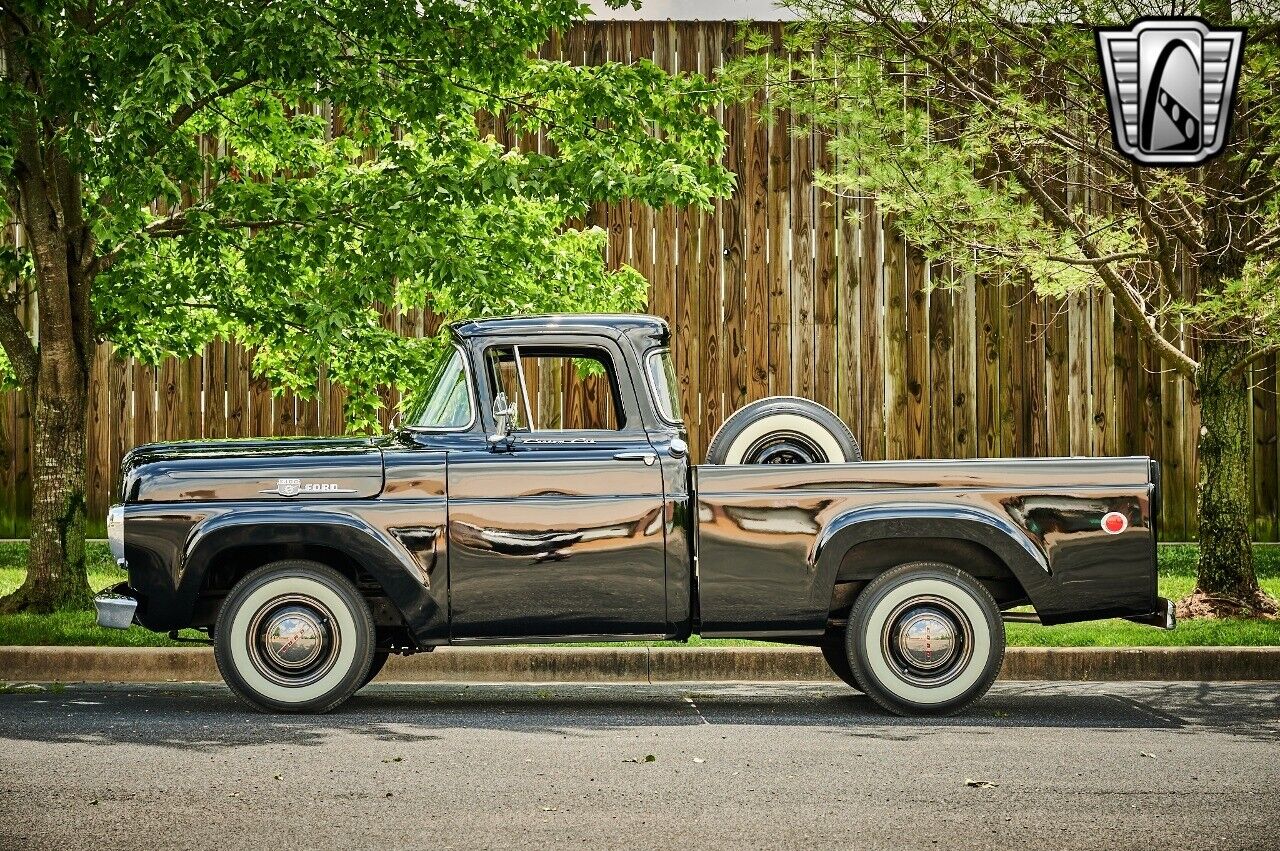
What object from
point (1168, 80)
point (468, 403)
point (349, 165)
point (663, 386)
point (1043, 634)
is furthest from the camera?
point (349, 165)

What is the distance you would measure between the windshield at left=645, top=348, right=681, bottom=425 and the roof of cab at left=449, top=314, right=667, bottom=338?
157 millimetres

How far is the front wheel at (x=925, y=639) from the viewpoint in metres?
7.73

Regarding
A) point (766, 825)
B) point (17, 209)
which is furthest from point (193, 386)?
point (766, 825)

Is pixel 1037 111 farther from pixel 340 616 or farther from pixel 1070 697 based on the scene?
pixel 340 616

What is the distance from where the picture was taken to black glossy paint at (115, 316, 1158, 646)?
761 centimetres

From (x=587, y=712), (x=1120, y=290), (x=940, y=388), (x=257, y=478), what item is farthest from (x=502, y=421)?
(x=940, y=388)

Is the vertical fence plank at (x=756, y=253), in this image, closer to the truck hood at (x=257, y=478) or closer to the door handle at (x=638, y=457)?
the door handle at (x=638, y=457)

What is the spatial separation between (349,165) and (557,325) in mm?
4855

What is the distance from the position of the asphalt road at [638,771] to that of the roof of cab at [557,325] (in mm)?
2069

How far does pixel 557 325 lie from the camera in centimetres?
799

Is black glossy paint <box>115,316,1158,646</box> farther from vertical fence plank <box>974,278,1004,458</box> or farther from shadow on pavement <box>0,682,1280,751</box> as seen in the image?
vertical fence plank <box>974,278,1004,458</box>

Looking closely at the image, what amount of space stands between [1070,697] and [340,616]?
4.22 metres

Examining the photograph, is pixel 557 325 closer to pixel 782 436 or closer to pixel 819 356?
pixel 782 436

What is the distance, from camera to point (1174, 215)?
36.7ft
